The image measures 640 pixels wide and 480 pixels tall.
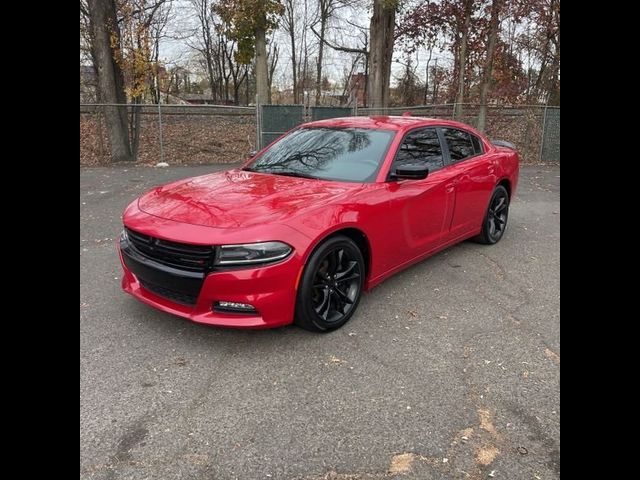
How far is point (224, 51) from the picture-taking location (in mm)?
34969

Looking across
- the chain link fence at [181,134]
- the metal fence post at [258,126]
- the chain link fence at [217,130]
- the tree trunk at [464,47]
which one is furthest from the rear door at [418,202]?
the tree trunk at [464,47]

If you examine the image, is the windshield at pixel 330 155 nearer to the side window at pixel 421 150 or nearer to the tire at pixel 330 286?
the side window at pixel 421 150

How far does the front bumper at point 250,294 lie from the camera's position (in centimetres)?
302

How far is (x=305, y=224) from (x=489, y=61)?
13.8m

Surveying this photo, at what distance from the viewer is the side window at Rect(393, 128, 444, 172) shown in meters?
4.29

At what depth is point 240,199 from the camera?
11.6 ft

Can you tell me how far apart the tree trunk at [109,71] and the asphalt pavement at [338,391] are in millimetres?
9818

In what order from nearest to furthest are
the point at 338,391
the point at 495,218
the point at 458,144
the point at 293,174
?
the point at 338,391 < the point at 293,174 < the point at 458,144 < the point at 495,218

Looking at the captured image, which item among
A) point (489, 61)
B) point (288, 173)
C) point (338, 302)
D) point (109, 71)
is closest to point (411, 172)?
point (288, 173)

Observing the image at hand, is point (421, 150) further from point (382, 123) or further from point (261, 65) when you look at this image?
point (261, 65)

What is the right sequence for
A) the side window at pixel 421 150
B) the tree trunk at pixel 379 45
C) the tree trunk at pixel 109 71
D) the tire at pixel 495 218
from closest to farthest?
1. the side window at pixel 421 150
2. the tire at pixel 495 218
3. the tree trunk at pixel 109 71
4. the tree trunk at pixel 379 45

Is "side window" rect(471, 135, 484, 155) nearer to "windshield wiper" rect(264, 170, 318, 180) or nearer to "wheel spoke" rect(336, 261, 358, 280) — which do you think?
"windshield wiper" rect(264, 170, 318, 180)

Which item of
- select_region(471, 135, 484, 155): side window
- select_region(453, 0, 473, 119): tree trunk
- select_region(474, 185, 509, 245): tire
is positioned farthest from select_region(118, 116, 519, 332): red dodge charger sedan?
select_region(453, 0, 473, 119): tree trunk

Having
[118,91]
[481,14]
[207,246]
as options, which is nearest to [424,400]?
[207,246]
